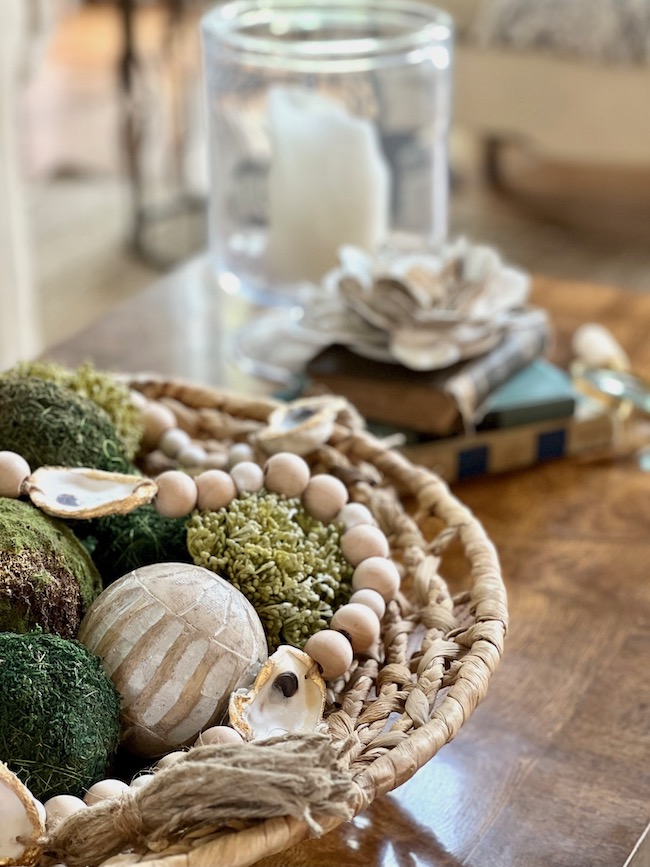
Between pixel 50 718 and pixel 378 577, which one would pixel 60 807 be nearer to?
pixel 50 718

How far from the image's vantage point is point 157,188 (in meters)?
2.95

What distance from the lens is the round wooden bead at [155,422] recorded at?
0.73m

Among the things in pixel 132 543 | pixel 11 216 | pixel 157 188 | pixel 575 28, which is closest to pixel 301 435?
pixel 132 543

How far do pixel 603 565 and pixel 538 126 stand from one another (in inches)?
73.1

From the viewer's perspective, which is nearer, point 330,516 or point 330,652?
point 330,652

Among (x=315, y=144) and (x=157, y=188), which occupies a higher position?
(x=315, y=144)

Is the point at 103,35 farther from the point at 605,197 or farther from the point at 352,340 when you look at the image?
the point at 352,340

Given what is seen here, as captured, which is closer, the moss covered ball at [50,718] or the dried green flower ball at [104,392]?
the moss covered ball at [50,718]

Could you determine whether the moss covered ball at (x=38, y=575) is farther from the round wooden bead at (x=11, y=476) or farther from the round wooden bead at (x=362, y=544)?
the round wooden bead at (x=362, y=544)

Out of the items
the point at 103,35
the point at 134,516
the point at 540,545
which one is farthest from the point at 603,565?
the point at 103,35

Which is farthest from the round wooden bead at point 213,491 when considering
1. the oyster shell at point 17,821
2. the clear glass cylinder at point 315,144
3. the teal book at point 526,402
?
the clear glass cylinder at point 315,144

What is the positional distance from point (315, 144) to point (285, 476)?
0.53 m

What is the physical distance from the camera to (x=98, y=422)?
61cm

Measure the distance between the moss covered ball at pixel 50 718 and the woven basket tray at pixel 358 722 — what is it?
0.11 feet
